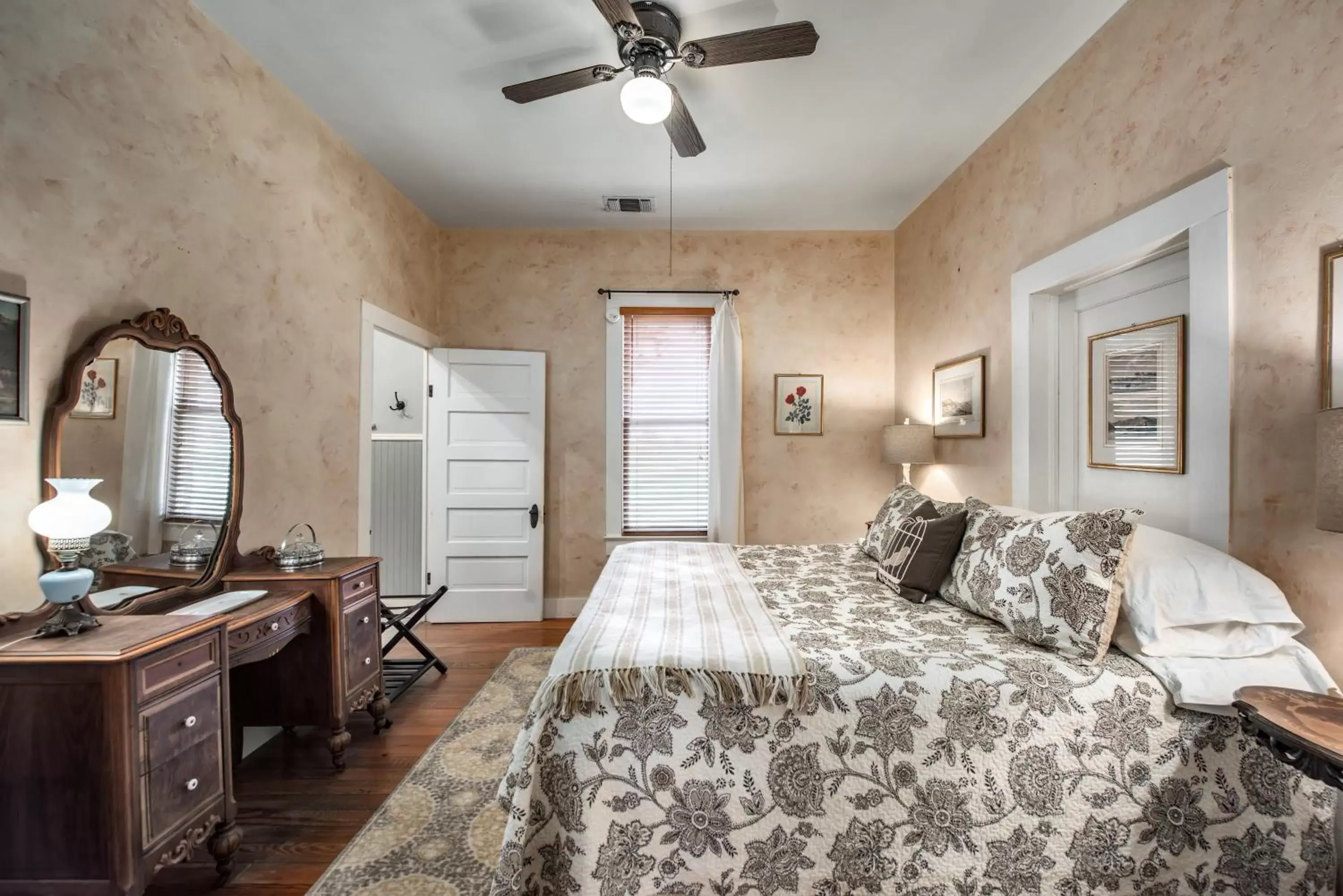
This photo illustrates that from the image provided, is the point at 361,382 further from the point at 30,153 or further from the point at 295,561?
the point at 30,153

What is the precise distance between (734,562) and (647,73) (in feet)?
7.04

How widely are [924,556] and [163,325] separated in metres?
2.86

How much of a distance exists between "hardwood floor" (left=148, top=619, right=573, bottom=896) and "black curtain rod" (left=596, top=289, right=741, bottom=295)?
2675mm

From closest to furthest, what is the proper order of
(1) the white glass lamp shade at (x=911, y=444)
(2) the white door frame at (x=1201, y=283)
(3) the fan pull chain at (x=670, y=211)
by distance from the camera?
(2) the white door frame at (x=1201, y=283) → (3) the fan pull chain at (x=670, y=211) → (1) the white glass lamp shade at (x=911, y=444)

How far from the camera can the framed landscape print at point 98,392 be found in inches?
62.9

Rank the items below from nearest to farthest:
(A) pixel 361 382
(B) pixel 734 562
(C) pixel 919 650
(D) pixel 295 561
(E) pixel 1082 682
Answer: (E) pixel 1082 682, (C) pixel 919 650, (D) pixel 295 561, (B) pixel 734 562, (A) pixel 361 382

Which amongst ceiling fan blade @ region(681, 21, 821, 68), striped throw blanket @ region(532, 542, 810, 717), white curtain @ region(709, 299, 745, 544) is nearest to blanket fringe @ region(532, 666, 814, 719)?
striped throw blanket @ region(532, 542, 810, 717)

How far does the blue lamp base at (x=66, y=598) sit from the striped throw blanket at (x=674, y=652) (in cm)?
119

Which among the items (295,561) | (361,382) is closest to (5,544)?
(295,561)

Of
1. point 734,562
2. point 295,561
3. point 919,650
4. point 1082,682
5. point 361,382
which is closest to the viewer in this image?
point 1082,682

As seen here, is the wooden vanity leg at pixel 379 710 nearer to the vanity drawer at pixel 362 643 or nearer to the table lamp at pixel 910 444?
the vanity drawer at pixel 362 643

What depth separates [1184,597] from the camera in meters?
1.50

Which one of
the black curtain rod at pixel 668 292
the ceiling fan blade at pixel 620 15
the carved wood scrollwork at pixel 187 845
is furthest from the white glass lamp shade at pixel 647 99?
the carved wood scrollwork at pixel 187 845

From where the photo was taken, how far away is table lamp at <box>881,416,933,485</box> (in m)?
3.36
